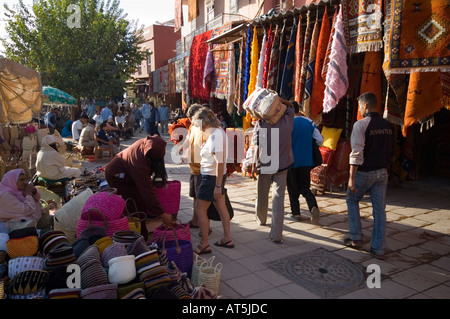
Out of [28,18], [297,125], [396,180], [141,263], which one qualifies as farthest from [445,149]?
[28,18]

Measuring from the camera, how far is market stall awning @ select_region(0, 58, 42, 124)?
201 inches

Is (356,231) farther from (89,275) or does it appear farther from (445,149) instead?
(445,149)

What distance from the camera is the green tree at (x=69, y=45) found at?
18453 millimetres

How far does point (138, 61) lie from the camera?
21.8 meters

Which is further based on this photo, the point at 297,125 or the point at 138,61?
the point at 138,61

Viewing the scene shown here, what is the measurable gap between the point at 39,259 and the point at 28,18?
68.7 feet

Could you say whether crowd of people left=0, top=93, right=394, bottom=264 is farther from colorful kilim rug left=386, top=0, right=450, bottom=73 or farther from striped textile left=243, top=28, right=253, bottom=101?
striped textile left=243, top=28, right=253, bottom=101

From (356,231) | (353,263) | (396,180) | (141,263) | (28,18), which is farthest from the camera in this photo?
(28,18)

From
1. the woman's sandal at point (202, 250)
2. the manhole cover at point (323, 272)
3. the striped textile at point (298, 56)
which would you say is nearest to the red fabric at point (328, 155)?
the striped textile at point (298, 56)

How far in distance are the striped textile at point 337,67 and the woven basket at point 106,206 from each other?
3.50m

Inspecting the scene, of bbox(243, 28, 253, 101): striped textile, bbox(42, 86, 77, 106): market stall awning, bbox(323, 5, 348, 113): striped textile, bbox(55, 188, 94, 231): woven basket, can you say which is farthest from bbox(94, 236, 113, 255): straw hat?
bbox(42, 86, 77, 106): market stall awning

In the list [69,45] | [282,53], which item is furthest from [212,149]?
[69,45]

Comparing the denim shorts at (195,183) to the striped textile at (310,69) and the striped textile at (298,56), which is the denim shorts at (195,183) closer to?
the striped textile at (310,69)

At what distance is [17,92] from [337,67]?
5008 millimetres
